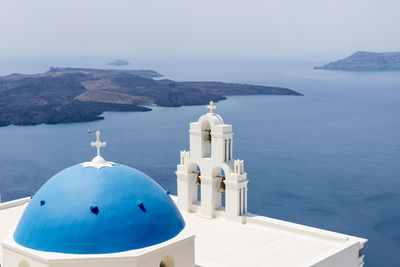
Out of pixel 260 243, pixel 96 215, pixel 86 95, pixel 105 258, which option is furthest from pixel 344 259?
pixel 86 95

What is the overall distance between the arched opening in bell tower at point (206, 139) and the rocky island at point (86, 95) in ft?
265

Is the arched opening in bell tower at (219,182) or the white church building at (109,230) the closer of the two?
the white church building at (109,230)

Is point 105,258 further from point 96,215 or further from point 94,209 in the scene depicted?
point 94,209

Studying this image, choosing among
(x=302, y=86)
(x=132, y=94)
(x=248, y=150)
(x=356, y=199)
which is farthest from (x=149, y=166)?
(x=302, y=86)

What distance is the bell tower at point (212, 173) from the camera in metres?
20.7

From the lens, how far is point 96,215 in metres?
13.3

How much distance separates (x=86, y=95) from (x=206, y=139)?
110 metres

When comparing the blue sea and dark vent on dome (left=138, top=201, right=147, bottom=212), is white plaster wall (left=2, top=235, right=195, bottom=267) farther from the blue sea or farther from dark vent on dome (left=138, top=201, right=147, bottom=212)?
the blue sea

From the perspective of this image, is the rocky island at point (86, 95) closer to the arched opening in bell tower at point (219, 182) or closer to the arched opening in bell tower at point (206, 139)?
the arched opening in bell tower at point (206, 139)

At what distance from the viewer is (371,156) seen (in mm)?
72625

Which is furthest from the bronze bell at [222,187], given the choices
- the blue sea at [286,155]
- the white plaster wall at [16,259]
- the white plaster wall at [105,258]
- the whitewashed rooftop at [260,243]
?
the blue sea at [286,155]

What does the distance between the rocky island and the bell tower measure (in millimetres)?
80275

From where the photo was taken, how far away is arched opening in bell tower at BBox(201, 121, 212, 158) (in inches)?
838

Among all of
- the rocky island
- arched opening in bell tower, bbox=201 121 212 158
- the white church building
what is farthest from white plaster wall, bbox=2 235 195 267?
the rocky island
